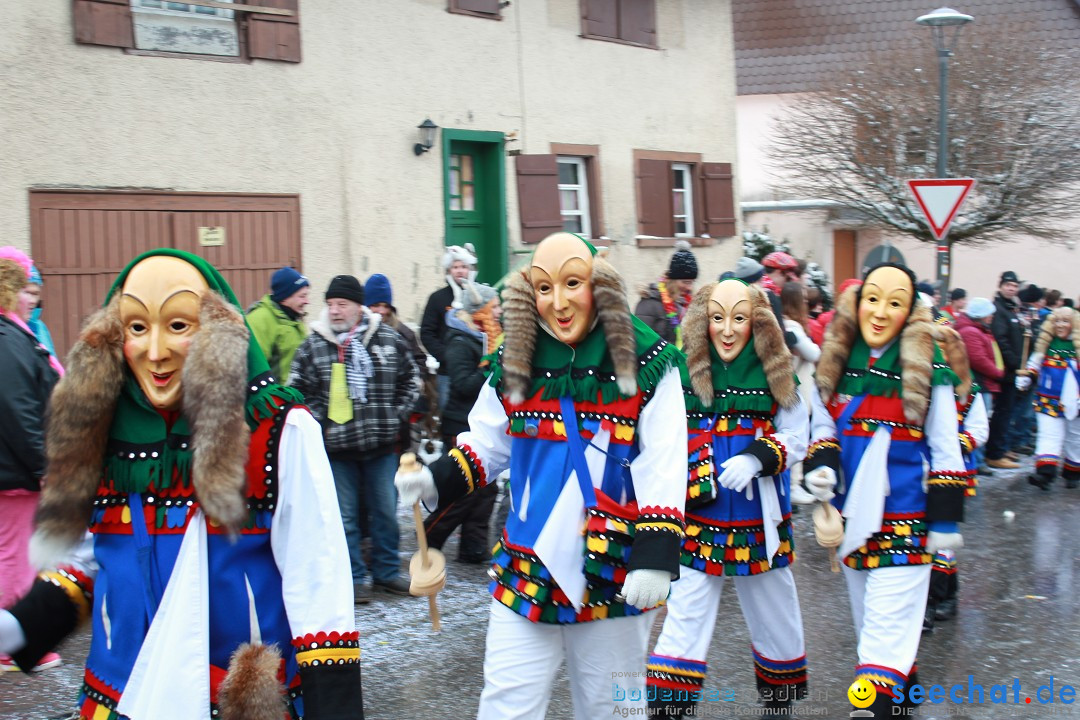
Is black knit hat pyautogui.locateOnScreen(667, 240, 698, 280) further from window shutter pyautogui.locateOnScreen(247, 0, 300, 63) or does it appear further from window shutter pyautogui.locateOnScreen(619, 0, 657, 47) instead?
window shutter pyautogui.locateOnScreen(619, 0, 657, 47)

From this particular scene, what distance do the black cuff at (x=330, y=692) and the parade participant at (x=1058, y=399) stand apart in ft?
32.5

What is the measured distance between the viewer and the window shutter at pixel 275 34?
10812mm

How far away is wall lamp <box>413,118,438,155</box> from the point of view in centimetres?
1224

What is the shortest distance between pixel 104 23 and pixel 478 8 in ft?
14.8

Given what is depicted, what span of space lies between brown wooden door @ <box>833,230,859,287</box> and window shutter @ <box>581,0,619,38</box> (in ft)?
36.1

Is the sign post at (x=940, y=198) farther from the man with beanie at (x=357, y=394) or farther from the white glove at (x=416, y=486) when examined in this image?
the white glove at (x=416, y=486)

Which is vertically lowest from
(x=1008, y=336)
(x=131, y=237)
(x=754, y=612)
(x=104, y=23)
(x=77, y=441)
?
(x=754, y=612)

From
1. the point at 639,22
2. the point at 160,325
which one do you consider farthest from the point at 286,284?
the point at 639,22

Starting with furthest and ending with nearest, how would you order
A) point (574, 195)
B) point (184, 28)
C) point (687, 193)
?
point (687, 193)
point (574, 195)
point (184, 28)

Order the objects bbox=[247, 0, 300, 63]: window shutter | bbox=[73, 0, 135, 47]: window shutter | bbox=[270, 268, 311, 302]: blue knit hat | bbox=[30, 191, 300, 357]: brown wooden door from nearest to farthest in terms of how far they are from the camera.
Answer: bbox=[270, 268, 311, 302]: blue knit hat, bbox=[30, 191, 300, 357]: brown wooden door, bbox=[73, 0, 135, 47]: window shutter, bbox=[247, 0, 300, 63]: window shutter

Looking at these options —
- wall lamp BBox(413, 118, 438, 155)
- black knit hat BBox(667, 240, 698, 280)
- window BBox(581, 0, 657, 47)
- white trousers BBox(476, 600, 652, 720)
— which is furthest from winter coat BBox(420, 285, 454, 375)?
window BBox(581, 0, 657, 47)

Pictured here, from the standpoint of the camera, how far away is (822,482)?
187 inches

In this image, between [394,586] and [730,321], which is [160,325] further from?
[394,586]

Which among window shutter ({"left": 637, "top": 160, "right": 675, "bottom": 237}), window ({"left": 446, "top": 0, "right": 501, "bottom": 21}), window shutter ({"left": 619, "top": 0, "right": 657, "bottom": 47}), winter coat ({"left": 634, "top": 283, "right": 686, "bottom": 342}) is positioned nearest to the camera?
winter coat ({"left": 634, "top": 283, "right": 686, "bottom": 342})
